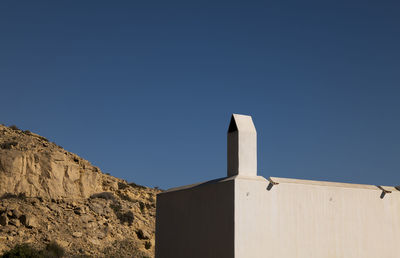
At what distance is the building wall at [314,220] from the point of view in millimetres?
15773

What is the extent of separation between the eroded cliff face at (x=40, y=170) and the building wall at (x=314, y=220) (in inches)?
1011

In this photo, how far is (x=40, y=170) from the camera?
126ft

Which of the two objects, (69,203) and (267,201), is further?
(69,203)

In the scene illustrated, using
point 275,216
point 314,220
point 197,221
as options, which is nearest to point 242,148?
point 275,216

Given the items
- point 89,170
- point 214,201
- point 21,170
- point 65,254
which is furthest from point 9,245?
point 214,201

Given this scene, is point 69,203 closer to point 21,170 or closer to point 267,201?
point 21,170

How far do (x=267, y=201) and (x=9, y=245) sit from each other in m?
21.3

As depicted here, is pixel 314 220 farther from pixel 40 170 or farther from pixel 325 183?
pixel 40 170

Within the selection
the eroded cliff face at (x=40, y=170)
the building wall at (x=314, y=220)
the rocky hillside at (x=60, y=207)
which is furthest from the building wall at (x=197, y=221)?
the eroded cliff face at (x=40, y=170)

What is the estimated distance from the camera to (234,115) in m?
16.9

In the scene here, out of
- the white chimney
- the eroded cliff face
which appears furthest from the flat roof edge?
the eroded cliff face

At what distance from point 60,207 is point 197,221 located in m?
23.1

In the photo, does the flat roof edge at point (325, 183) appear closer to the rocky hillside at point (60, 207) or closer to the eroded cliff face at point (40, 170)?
the rocky hillside at point (60, 207)

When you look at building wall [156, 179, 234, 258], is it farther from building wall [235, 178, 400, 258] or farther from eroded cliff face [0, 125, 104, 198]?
eroded cliff face [0, 125, 104, 198]
